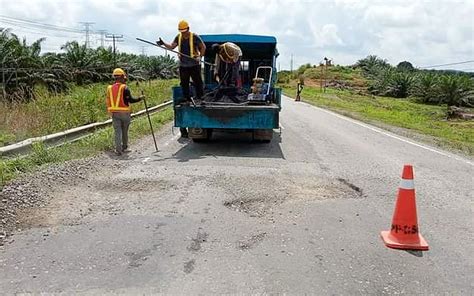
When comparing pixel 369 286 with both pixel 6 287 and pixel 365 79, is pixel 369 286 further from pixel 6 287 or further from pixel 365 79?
pixel 365 79

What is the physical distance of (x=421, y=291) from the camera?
12.9 ft

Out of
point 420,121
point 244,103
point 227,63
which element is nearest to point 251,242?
point 244,103

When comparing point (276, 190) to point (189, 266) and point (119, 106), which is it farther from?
point (119, 106)

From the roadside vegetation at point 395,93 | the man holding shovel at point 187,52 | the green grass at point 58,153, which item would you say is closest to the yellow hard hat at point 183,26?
the man holding shovel at point 187,52

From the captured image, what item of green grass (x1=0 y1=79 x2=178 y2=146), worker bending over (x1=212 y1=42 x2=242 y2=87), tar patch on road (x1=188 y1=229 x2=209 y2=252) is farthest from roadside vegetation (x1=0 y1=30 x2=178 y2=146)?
tar patch on road (x1=188 y1=229 x2=209 y2=252)

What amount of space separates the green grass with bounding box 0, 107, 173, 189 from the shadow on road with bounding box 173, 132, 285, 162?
155 centimetres

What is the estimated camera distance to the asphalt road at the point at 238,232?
400cm

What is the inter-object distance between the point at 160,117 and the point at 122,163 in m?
7.69

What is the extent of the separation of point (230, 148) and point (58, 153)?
366 centimetres

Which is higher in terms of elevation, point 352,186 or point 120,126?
point 120,126

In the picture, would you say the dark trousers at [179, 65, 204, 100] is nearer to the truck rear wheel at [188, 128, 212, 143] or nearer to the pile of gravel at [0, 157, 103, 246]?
the truck rear wheel at [188, 128, 212, 143]

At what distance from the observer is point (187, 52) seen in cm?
1023

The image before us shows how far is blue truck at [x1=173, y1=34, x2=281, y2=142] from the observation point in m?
10.3

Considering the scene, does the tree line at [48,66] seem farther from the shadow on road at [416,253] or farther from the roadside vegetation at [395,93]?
the roadside vegetation at [395,93]
